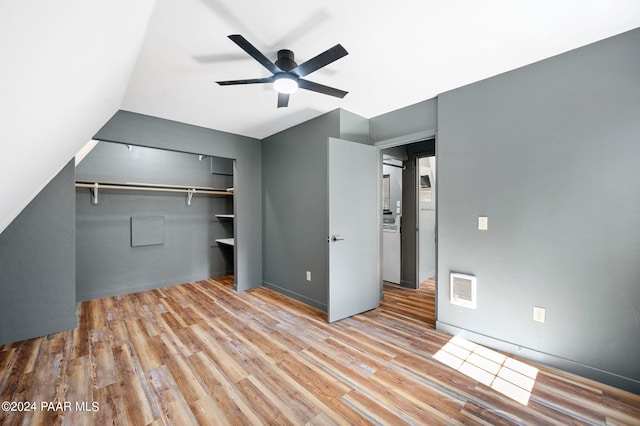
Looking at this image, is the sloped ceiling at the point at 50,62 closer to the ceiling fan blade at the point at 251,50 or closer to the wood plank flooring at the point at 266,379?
the ceiling fan blade at the point at 251,50

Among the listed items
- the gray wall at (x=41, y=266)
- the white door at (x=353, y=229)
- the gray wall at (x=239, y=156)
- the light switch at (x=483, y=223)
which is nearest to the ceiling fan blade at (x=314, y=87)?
the white door at (x=353, y=229)

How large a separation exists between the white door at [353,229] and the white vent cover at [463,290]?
0.93 m

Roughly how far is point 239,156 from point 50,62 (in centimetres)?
323

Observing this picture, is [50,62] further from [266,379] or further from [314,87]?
[266,379]

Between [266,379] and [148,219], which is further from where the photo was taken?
[148,219]

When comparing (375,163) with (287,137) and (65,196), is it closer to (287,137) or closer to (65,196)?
(287,137)

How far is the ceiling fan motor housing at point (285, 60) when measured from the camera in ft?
6.23

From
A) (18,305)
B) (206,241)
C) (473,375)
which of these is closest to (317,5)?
(473,375)

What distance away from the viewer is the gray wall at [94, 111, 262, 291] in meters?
3.21

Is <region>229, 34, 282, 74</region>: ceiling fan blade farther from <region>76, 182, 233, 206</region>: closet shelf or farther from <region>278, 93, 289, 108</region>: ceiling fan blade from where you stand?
<region>76, 182, 233, 206</region>: closet shelf

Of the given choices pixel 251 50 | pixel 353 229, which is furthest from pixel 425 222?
pixel 251 50

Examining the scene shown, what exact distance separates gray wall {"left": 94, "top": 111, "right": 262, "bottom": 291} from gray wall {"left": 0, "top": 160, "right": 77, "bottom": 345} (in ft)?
2.85

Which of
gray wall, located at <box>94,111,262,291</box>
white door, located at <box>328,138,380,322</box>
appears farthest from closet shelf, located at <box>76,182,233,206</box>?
white door, located at <box>328,138,380,322</box>

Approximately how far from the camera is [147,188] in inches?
152
